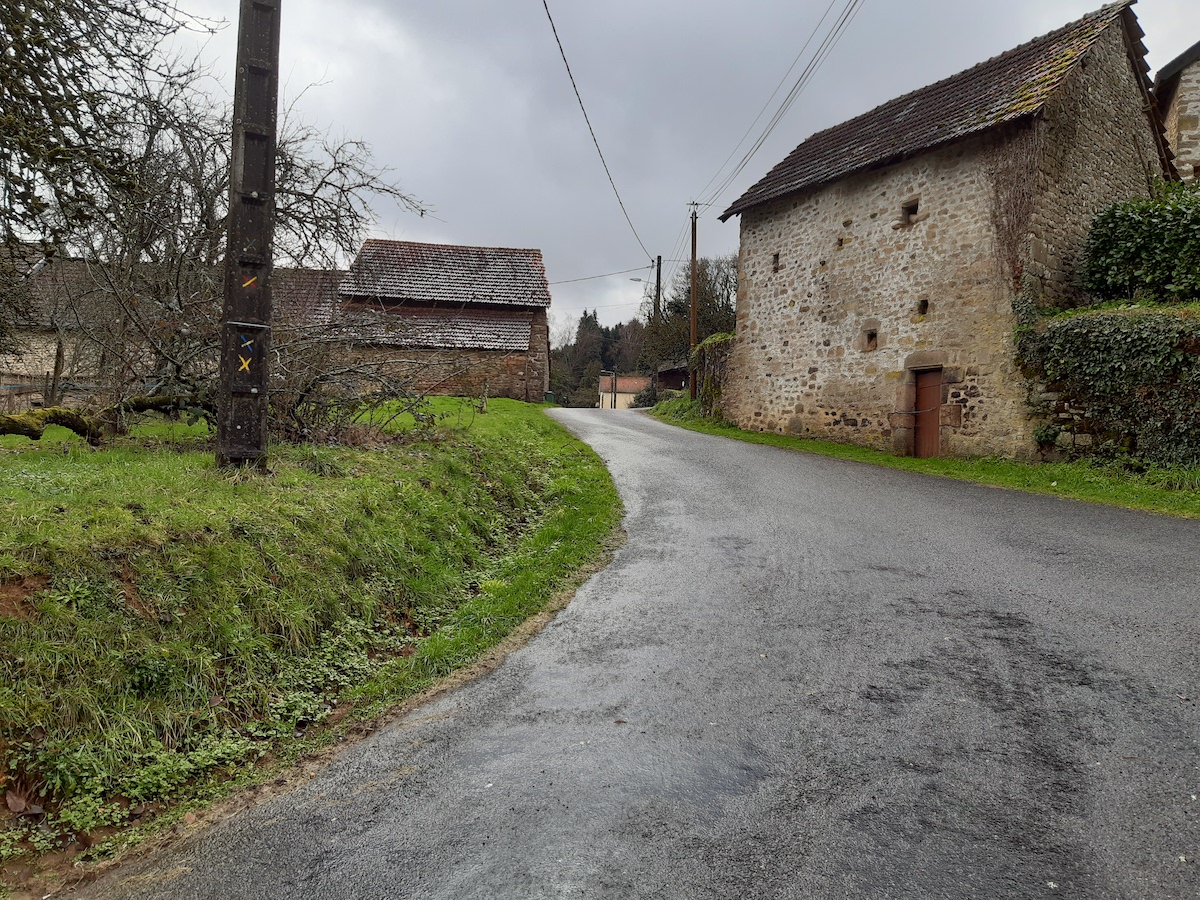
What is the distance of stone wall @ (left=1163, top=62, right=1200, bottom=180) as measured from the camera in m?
17.6

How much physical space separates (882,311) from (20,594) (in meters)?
15.6

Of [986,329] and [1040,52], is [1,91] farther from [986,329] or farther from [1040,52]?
[1040,52]

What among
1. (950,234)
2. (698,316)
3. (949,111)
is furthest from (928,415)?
(698,316)

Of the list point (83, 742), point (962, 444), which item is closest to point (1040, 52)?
point (962, 444)

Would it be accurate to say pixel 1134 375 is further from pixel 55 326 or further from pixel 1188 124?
pixel 55 326

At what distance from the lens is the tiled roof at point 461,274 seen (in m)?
27.5

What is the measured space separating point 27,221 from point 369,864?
225 inches

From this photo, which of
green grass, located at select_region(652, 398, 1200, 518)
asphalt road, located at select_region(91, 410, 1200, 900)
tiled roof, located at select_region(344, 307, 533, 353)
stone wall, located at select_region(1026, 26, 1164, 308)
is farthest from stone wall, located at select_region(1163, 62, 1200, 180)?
tiled roof, located at select_region(344, 307, 533, 353)

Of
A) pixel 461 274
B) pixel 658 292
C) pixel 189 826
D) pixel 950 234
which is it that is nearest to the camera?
pixel 189 826

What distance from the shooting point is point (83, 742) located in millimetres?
3111

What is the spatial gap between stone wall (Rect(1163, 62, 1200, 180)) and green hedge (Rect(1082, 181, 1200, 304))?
576cm

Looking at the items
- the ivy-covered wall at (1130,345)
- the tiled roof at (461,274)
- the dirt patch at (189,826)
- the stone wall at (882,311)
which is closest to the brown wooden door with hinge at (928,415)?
the stone wall at (882,311)

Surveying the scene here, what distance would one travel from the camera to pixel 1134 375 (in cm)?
1088

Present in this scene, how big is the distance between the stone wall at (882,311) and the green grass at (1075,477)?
0.82m
